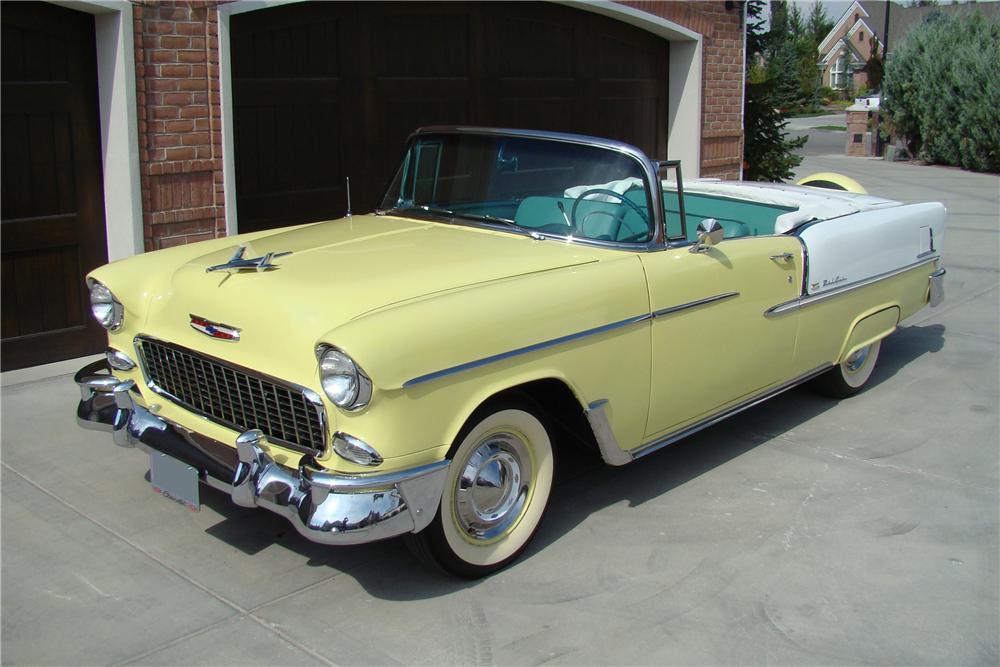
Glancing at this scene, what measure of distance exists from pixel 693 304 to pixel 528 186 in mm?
914

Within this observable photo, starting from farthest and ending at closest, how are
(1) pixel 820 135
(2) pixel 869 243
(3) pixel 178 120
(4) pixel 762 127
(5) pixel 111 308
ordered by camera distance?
1. (1) pixel 820 135
2. (4) pixel 762 127
3. (3) pixel 178 120
4. (2) pixel 869 243
5. (5) pixel 111 308

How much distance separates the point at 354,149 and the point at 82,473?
379cm

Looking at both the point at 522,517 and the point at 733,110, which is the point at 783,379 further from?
the point at 733,110

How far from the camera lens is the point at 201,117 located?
654 cm

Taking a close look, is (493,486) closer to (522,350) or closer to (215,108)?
(522,350)

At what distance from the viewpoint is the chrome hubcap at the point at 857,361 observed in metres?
5.85

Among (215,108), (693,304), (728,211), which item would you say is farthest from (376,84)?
(693,304)

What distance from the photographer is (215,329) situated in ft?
12.0

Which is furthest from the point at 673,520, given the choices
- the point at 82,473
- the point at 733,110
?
the point at 733,110

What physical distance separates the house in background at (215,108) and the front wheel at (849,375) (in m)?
2.92

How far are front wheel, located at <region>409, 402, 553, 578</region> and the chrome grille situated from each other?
0.52 m

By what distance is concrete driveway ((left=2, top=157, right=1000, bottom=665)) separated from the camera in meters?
3.32

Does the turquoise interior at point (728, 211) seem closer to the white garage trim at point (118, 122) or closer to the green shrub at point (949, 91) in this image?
the white garage trim at point (118, 122)

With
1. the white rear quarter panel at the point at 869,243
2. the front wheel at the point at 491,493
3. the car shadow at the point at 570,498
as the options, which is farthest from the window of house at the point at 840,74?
the front wheel at the point at 491,493
